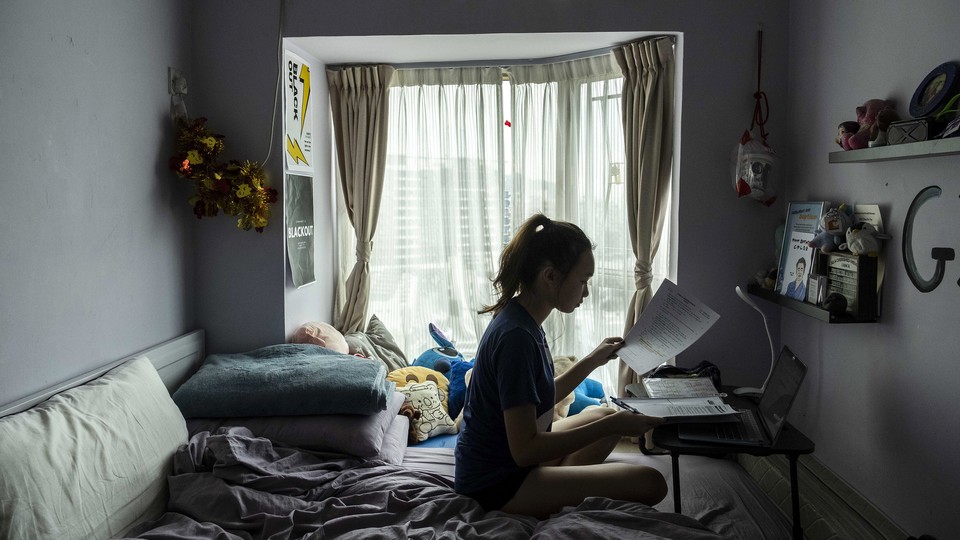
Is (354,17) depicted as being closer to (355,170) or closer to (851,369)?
(355,170)

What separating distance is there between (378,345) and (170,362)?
1.09 meters

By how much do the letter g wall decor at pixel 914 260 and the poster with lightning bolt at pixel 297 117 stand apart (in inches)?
89.2

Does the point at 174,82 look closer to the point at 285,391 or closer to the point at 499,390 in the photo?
the point at 285,391

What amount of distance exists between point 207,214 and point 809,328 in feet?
7.70

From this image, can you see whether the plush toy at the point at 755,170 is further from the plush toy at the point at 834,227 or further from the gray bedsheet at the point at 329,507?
the gray bedsheet at the point at 329,507

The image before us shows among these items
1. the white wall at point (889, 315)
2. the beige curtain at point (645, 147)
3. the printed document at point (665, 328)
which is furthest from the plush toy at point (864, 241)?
the beige curtain at point (645, 147)

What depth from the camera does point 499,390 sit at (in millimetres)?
1830

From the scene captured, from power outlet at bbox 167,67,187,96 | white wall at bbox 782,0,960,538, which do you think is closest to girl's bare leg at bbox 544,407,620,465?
white wall at bbox 782,0,960,538

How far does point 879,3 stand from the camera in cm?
213

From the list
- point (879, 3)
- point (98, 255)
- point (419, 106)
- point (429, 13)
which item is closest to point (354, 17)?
point (429, 13)

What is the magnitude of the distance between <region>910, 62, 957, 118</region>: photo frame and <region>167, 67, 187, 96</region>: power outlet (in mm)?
2487

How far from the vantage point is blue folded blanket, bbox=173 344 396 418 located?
239 centimetres

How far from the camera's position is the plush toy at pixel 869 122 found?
1.94 meters

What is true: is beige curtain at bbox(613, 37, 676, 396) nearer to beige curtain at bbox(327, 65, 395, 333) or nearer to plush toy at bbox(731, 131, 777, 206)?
plush toy at bbox(731, 131, 777, 206)
